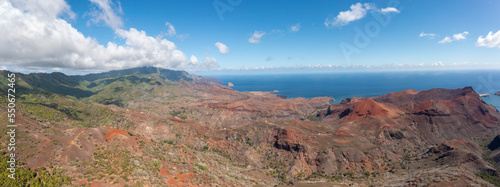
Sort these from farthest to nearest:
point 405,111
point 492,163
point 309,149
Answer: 1. point 405,111
2. point 309,149
3. point 492,163

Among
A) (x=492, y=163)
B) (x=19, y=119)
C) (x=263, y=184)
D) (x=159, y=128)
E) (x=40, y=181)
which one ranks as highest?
(x=19, y=119)

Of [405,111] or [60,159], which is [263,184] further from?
[405,111]

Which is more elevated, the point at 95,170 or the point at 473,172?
the point at 95,170

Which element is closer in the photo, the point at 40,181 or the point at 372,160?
the point at 40,181

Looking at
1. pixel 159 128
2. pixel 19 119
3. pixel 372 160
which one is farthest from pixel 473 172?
Answer: pixel 19 119

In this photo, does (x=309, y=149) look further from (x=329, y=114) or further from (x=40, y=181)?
(x=329, y=114)

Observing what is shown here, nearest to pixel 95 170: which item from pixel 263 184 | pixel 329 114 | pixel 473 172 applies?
pixel 263 184

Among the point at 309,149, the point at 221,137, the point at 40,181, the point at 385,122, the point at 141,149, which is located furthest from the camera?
the point at 385,122
